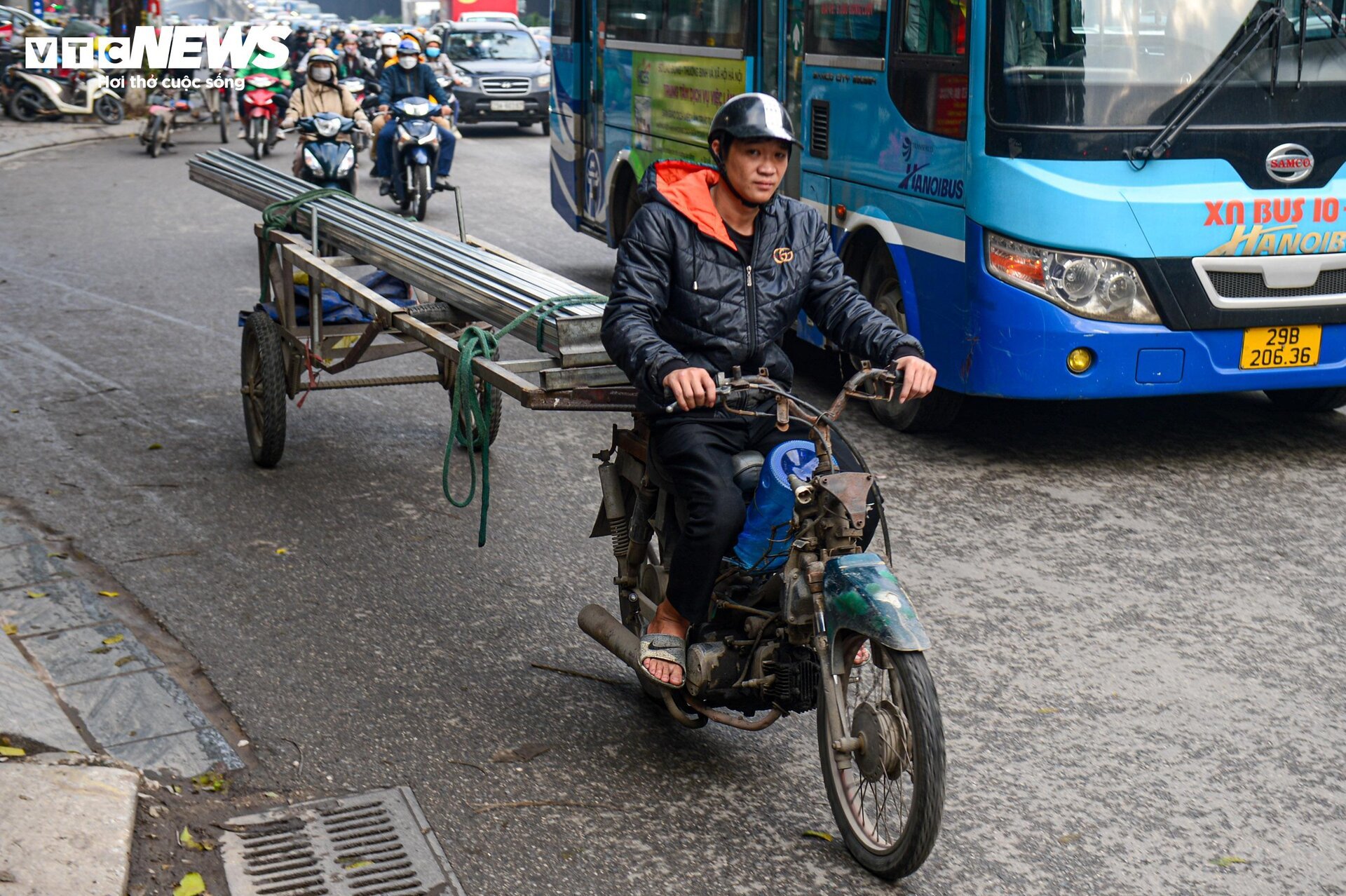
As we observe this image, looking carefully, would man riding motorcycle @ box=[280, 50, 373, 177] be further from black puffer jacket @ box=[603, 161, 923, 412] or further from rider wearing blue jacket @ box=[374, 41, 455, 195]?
black puffer jacket @ box=[603, 161, 923, 412]

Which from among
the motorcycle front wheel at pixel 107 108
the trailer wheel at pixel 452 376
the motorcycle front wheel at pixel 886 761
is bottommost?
the motorcycle front wheel at pixel 886 761

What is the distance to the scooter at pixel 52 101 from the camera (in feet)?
91.4

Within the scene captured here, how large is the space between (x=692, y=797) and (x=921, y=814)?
0.79 m

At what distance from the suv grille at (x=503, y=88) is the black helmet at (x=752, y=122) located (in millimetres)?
23828

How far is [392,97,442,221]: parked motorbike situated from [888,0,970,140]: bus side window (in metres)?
8.90

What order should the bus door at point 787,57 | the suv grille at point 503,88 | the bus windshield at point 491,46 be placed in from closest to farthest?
the bus door at point 787,57, the suv grille at point 503,88, the bus windshield at point 491,46

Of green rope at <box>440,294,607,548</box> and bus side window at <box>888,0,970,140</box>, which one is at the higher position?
bus side window at <box>888,0,970,140</box>

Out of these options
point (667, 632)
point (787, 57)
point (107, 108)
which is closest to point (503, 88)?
point (107, 108)

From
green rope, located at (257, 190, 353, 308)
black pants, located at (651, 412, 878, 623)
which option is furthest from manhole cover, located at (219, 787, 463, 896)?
green rope, located at (257, 190, 353, 308)

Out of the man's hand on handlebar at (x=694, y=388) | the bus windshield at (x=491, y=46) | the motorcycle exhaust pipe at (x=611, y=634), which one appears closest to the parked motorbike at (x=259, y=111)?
the bus windshield at (x=491, y=46)

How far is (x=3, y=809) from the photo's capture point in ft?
12.0

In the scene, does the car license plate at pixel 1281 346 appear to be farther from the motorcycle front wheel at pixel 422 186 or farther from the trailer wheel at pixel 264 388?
the motorcycle front wheel at pixel 422 186

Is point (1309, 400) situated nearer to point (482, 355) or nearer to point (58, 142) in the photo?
point (482, 355)

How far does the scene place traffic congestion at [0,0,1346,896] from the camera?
3.71 meters
